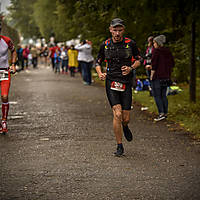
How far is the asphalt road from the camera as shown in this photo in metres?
5.54

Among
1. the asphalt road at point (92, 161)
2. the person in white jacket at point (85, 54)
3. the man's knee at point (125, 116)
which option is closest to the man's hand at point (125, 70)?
the man's knee at point (125, 116)

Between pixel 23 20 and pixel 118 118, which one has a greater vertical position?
pixel 23 20

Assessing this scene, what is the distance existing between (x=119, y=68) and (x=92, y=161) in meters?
1.32

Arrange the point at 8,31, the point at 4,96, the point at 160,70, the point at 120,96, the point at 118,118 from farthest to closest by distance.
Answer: the point at 8,31 < the point at 160,70 < the point at 4,96 < the point at 120,96 < the point at 118,118

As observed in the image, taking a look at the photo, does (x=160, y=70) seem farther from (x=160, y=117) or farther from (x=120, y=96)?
(x=120, y=96)

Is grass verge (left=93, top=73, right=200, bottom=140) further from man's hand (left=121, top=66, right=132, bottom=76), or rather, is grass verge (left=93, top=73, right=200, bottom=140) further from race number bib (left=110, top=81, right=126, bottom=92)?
man's hand (left=121, top=66, right=132, bottom=76)

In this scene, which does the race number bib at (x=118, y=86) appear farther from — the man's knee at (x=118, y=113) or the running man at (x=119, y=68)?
the man's knee at (x=118, y=113)

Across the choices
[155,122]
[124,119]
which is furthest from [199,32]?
[124,119]

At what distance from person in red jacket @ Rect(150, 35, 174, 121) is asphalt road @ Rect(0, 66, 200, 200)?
0.59 meters

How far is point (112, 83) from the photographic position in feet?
24.6

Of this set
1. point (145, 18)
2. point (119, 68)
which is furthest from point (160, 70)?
point (119, 68)

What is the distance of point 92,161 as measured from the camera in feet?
23.3

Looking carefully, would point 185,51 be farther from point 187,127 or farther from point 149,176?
point 149,176

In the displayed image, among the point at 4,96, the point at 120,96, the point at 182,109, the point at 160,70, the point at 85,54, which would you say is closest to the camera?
the point at 120,96
